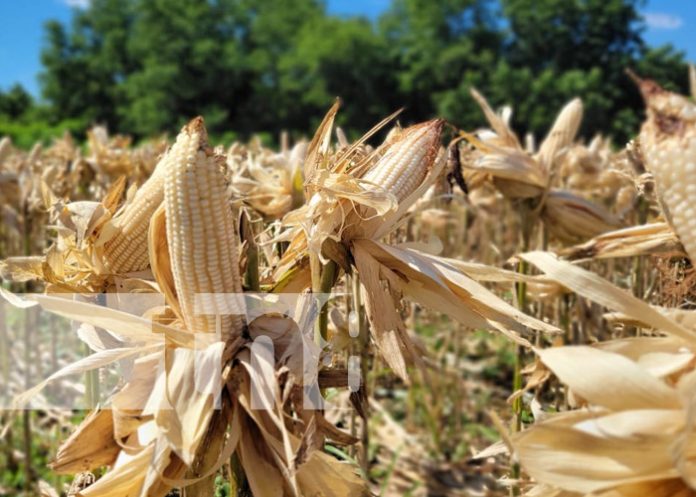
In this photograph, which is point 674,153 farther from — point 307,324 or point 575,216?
point 575,216

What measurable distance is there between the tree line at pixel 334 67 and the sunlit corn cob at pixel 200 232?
39.6m

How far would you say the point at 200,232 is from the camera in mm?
1302

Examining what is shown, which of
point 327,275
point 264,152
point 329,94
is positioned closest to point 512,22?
point 329,94

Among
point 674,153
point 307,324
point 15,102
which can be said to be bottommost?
point 307,324

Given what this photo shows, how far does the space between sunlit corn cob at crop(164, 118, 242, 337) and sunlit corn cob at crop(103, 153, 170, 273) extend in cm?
31

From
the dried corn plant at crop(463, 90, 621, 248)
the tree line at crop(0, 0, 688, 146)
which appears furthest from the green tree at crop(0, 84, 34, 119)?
the dried corn plant at crop(463, 90, 621, 248)

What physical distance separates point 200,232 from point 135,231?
48cm

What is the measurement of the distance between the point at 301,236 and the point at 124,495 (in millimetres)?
→ 653

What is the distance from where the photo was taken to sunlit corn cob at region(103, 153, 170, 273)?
1.64 m

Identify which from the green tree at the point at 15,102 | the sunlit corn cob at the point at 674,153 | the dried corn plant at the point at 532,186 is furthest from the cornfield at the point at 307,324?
the green tree at the point at 15,102

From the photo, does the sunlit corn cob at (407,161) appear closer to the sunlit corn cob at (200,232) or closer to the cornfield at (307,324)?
the cornfield at (307,324)

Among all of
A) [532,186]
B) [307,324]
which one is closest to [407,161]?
[307,324]

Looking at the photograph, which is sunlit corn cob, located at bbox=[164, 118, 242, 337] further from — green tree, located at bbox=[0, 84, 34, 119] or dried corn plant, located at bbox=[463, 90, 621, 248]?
green tree, located at bbox=[0, 84, 34, 119]

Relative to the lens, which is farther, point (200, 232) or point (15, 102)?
point (15, 102)
